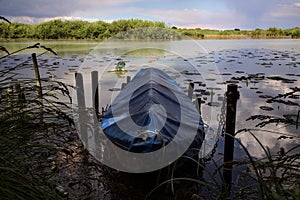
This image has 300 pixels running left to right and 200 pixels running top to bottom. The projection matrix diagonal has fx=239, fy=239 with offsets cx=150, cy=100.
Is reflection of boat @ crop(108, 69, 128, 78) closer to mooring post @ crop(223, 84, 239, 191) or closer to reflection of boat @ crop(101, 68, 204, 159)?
reflection of boat @ crop(101, 68, 204, 159)

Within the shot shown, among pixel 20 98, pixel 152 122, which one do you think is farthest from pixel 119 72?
pixel 20 98

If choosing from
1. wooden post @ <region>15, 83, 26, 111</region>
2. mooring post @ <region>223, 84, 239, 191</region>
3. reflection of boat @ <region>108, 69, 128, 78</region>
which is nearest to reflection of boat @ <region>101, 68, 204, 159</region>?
mooring post @ <region>223, 84, 239, 191</region>

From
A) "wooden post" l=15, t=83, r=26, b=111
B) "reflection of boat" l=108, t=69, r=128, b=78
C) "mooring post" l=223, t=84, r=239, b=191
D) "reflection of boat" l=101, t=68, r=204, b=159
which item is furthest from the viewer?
"reflection of boat" l=108, t=69, r=128, b=78

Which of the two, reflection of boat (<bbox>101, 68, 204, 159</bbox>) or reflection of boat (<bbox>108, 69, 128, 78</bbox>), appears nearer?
reflection of boat (<bbox>101, 68, 204, 159</bbox>)

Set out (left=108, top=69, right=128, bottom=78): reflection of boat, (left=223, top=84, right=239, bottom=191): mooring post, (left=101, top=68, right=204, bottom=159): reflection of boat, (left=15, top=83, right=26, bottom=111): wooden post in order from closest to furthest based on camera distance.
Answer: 1. (left=15, top=83, right=26, bottom=111): wooden post
2. (left=101, top=68, right=204, bottom=159): reflection of boat
3. (left=223, top=84, right=239, bottom=191): mooring post
4. (left=108, top=69, right=128, bottom=78): reflection of boat

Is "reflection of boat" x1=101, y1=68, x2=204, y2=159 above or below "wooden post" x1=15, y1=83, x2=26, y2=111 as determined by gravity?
below

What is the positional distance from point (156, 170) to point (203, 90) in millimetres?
6634

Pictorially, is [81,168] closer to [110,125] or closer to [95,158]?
[95,158]

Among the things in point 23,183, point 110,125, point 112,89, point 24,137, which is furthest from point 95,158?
point 112,89

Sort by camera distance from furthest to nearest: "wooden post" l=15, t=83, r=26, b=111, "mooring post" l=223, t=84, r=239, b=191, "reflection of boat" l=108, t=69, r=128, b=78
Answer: "reflection of boat" l=108, t=69, r=128, b=78
"mooring post" l=223, t=84, r=239, b=191
"wooden post" l=15, t=83, r=26, b=111

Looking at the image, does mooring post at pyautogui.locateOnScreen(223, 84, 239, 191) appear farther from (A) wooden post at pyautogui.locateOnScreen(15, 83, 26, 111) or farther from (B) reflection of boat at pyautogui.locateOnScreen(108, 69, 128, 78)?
(B) reflection of boat at pyautogui.locateOnScreen(108, 69, 128, 78)

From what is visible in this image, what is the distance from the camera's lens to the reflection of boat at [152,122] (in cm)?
320

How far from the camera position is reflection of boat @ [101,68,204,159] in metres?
3.20

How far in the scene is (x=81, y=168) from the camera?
408 cm
